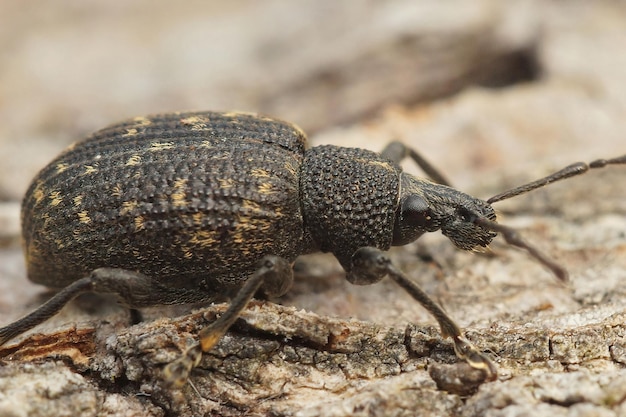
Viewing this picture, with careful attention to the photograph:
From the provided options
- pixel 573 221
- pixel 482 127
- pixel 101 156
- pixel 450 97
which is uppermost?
pixel 450 97

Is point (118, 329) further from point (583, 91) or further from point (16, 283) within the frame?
point (583, 91)

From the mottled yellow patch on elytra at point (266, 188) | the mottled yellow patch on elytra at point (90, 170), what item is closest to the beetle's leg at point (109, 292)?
the mottled yellow patch on elytra at point (90, 170)

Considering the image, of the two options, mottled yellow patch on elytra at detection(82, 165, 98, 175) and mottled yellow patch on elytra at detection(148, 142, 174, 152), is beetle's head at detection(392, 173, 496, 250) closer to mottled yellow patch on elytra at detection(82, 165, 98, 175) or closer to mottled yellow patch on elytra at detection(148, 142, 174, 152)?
mottled yellow patch on elytra at detection(148, 142, 174, 152)

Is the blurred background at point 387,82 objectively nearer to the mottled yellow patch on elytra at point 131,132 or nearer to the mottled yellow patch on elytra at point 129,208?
the mottled yellow patch on elytra at point 131,132

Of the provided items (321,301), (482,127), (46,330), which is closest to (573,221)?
(482,127)

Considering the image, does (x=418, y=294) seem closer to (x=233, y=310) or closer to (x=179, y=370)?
(x=233, y=310)

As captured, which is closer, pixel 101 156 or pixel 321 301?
pixel 101 156
